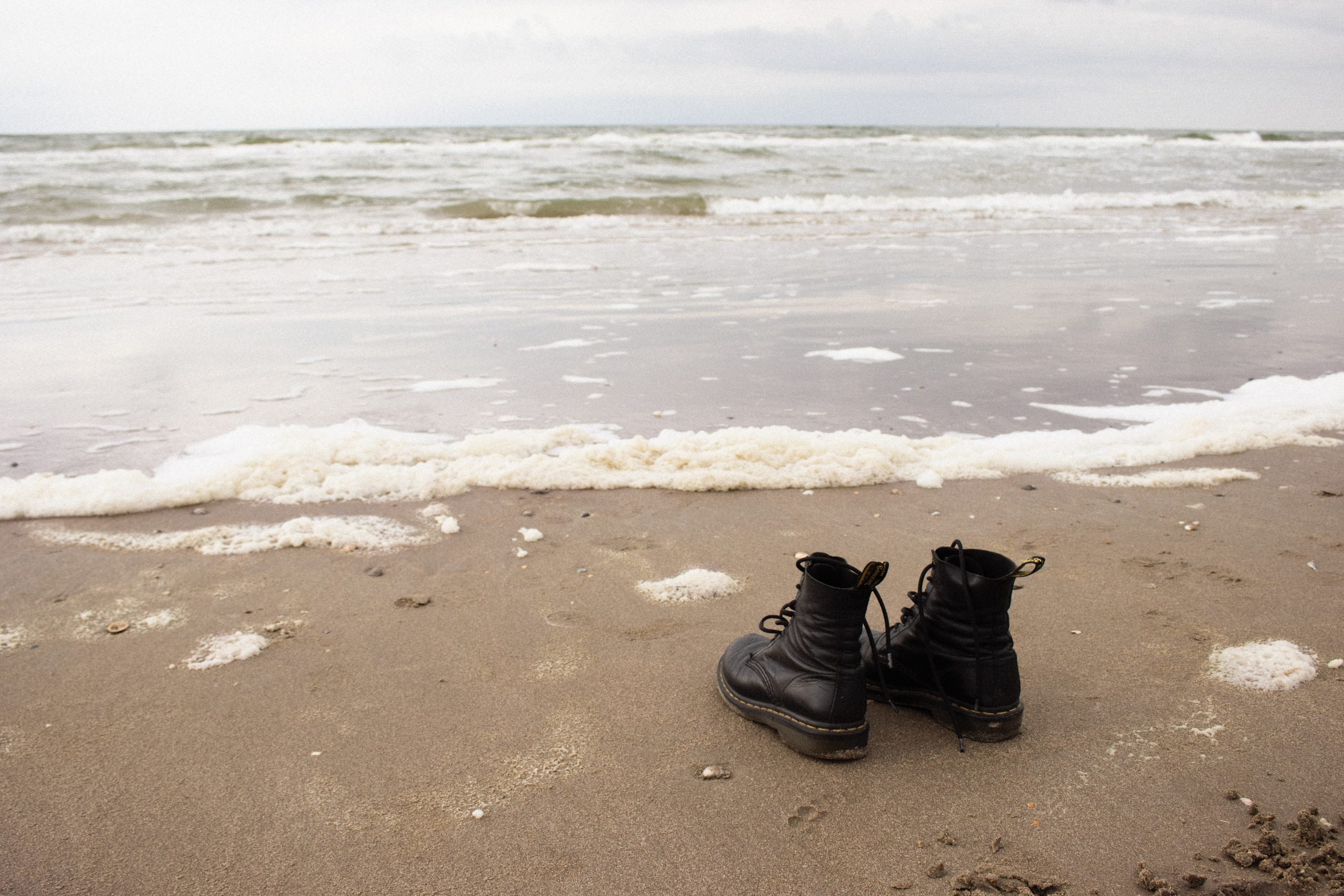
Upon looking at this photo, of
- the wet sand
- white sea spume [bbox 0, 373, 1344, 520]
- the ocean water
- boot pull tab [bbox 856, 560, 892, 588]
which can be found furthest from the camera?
the ocean water

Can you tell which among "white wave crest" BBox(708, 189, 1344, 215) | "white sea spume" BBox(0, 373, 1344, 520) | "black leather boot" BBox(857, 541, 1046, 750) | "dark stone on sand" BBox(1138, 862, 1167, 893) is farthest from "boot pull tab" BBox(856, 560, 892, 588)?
"white wave crest" BBox(708, 189, 1344, 215)

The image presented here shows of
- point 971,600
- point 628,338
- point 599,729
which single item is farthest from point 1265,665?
point 628,338

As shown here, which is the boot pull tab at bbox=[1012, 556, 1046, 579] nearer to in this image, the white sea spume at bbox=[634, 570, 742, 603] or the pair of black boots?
the pair of black boots

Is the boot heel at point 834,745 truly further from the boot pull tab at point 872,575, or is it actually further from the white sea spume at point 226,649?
the white sea spume at point 226,649

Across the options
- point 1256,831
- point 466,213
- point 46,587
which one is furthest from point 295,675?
point 466,213

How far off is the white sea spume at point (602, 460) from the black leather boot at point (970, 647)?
1.58 metres

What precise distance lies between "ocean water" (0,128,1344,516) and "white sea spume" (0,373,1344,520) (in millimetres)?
18

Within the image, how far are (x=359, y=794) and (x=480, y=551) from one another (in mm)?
1245

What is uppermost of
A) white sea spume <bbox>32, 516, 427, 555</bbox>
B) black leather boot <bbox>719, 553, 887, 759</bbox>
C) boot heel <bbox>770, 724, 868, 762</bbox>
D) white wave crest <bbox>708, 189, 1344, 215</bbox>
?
white wave crest <bbox>708, 189, 1344, 215</bbox>

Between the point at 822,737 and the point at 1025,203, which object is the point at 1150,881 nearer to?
the point at 822,737

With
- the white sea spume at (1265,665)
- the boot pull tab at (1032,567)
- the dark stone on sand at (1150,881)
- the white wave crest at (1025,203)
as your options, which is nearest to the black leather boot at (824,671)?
the boot pull tab at (1032,567)

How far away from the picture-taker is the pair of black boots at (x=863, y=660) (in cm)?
182

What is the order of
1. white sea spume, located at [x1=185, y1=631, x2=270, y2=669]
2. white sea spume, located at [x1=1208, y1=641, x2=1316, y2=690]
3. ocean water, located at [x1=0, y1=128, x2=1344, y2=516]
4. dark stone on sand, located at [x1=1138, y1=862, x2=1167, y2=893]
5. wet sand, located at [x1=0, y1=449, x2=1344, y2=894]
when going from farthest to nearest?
ocean water, located at [x1=0, y1=128, x2=1344, y2=516]
white sea spume, located at [x1=185, y1=631, x2=270, y2=669]
white sea spume, located at [x1=1208, y1=641, x2=1316, y2=690]
wet sand, located at [x1=0, y1=449, x2=1344, y2=894]
dark stone on sand, located at [x1=1138, y1=862, x2=1167, y2=893]

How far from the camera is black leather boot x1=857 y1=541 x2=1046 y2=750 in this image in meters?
1.85
